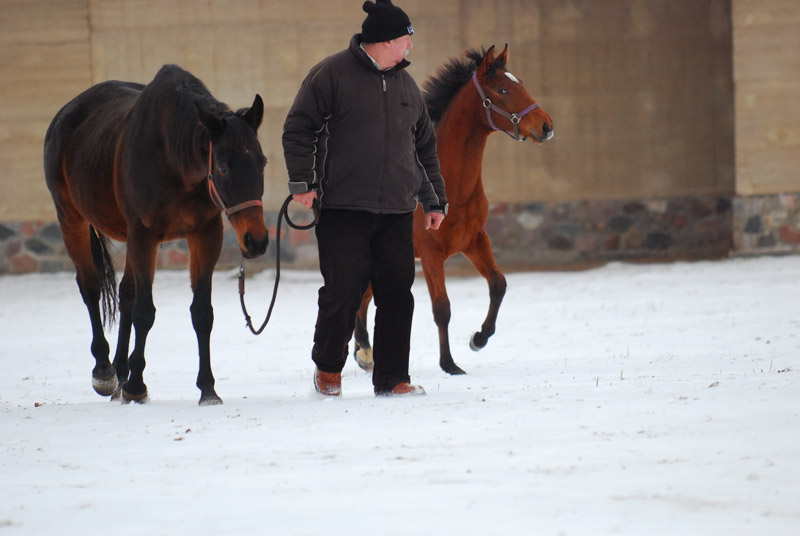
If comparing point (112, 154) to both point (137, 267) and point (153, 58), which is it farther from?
point (153, 58)

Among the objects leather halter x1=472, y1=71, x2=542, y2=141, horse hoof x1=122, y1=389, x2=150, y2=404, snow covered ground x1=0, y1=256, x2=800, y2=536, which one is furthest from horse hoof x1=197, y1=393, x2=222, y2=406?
leather halter x1=472, y1=71, x2=542, y2=141

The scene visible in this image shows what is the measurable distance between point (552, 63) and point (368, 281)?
30.1ft

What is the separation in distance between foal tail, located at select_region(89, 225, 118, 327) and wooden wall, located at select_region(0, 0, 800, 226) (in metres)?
7.06

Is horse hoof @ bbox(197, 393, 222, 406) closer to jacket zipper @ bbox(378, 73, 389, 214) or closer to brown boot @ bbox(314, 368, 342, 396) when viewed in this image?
brown boot @ bbox(314, 368, 342, 396)

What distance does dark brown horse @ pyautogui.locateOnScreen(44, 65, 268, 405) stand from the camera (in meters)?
5.02

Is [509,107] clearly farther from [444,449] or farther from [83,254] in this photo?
[444,449]

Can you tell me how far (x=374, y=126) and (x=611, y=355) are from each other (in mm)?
3042

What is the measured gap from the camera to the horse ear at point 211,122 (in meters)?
5.00

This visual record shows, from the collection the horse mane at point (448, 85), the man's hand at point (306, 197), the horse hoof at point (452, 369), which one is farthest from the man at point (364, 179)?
the horse mane at point (448, 85)

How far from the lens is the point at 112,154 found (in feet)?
19.9

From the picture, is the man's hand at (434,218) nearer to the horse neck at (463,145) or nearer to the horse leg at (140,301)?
the horse leg at (140,301)

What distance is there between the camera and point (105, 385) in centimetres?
639

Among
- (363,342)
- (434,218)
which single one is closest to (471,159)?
(363,342)

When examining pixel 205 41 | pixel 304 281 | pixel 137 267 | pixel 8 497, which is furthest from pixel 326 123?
pixel 205 41
